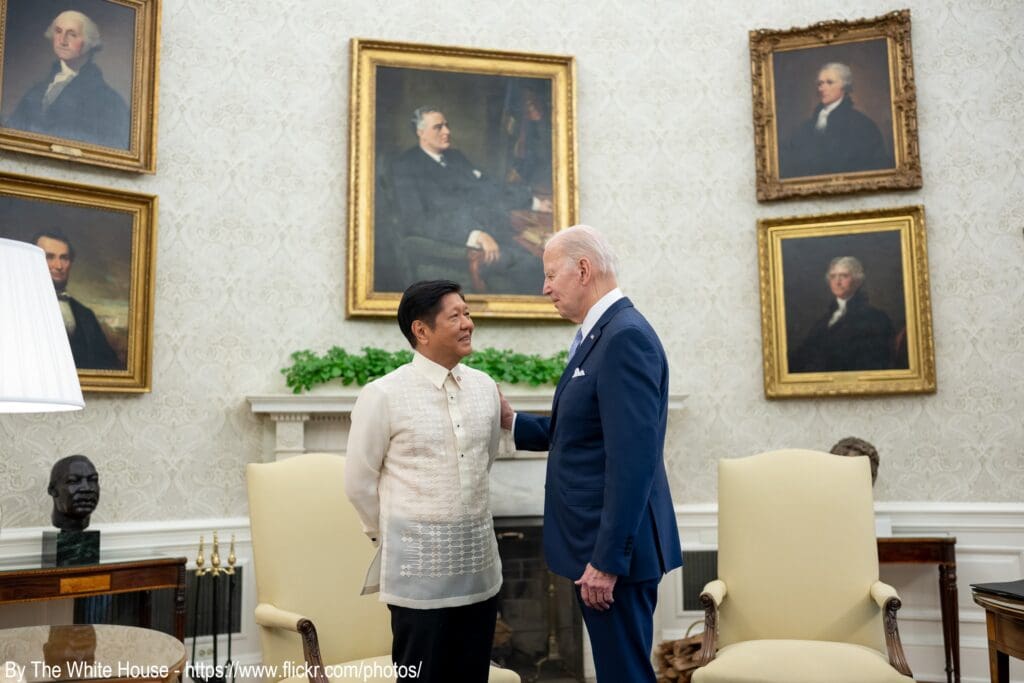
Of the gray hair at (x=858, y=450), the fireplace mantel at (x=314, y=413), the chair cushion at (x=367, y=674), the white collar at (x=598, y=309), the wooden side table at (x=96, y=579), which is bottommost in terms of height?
the chair cushion at (x=367, y=674)

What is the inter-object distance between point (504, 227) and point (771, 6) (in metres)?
2.29

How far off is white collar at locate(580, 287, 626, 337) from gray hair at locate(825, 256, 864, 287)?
321 centimetres

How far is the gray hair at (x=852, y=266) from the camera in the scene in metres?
5.32

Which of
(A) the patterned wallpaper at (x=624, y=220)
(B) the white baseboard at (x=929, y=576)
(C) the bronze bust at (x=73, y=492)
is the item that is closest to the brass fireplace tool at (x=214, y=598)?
(B) the white baseboard at (x=929, y=576)

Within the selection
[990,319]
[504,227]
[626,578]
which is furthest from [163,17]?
[990,319]

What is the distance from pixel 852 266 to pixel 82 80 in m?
4.56

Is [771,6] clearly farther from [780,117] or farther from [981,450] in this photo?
[981,450]

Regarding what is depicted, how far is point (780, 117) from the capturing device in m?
5.52

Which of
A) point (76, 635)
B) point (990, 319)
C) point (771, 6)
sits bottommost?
point (76, 635)

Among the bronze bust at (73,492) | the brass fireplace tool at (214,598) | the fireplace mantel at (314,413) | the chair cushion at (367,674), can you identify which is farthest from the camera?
the fireplace mantel at (314,413)

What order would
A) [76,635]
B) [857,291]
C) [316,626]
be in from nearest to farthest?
[76,635]
[316,626]
[857,291]

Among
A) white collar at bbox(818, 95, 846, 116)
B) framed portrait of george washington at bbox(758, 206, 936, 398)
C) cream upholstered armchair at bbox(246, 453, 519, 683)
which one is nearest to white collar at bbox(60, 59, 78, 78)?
cream upholstered armchair at bbox(246, 453, 519, 683)

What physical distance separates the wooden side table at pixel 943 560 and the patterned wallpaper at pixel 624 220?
0.59 m

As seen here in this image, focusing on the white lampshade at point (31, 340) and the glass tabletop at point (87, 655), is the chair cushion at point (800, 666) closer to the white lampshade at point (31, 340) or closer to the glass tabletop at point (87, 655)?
the glass tabletop at point (87, 655)
